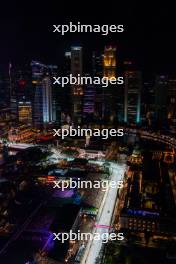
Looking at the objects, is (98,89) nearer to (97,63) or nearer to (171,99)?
(97,63)

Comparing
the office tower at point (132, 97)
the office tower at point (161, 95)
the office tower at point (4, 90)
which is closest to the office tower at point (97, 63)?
the office tower at point (132, 97)

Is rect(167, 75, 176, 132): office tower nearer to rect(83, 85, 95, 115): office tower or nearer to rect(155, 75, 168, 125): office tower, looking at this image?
rect(155, 75, 168, 125): office tower

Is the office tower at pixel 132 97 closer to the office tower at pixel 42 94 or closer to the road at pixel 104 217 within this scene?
the office tower at pixel 42 94

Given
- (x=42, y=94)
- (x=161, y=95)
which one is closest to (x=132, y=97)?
(x=161, y=95)

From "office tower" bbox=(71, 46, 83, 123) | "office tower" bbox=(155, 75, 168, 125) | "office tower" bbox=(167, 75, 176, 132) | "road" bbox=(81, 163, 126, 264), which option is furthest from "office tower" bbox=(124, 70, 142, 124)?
"road" bbox=(81, 163, 126, 264)

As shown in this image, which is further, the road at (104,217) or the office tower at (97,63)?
the office tower at (97,63)
